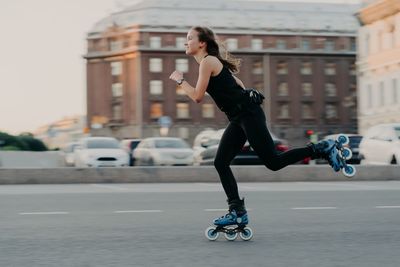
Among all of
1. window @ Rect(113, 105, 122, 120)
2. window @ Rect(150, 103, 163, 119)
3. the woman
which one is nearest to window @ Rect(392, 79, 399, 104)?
window @ Rect(150, 103, 163, 119)

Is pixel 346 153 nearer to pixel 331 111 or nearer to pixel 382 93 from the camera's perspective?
pixel 382 93

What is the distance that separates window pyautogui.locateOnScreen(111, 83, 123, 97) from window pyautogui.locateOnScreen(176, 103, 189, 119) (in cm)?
677

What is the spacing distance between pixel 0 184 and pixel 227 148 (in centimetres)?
1305

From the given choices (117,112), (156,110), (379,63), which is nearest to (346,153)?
(379,63)

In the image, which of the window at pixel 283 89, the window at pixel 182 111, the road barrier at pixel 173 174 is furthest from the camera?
the window at pixel 283 89

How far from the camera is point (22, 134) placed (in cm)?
6581

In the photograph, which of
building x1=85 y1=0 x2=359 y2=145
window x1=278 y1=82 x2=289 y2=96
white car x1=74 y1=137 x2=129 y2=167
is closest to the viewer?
white car x1=74 y1=137 x2=129 y2=167

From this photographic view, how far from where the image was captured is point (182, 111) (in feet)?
319

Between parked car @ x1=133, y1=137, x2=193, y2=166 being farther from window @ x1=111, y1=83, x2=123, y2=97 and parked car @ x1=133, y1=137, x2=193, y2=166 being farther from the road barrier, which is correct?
window @ x1=111, y1=83, x2=123, y2=97

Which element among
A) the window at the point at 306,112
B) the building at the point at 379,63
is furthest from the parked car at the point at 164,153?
the window at the point at 306,112

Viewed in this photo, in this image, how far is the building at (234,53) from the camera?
315 ft

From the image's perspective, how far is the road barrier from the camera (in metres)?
19.7

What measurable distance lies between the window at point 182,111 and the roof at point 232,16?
8.56 meters

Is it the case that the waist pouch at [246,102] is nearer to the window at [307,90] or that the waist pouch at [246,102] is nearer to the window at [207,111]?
the window at [207,111]
